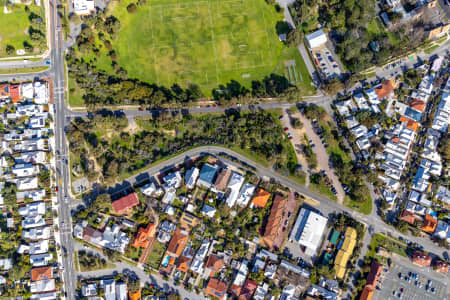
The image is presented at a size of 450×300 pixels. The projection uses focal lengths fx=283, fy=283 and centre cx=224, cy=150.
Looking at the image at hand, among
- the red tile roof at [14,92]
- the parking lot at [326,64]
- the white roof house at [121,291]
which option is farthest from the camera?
the parking lot at [326,64]

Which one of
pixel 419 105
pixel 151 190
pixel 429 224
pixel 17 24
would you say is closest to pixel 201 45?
pixel 151 190

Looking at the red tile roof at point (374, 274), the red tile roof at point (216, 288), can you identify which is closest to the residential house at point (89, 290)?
the red tile roof at point (216, 288)

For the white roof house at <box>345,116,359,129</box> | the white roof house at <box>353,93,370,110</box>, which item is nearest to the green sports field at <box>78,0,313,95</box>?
the white roof house at <box>353,93,370,110</box>

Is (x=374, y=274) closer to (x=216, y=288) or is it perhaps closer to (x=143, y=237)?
(x=216, y=288)

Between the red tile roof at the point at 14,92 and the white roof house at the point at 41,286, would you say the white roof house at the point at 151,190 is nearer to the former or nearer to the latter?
the white roof house at the point at 41,286

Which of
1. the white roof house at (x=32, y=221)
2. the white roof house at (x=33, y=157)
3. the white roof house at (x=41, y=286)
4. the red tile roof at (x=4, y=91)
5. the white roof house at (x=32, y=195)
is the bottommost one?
the white roof house at (x=41, y=286)

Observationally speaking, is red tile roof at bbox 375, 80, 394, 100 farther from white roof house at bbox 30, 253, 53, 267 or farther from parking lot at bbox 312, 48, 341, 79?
white roof house at bbox 30, 253, 53, 267
